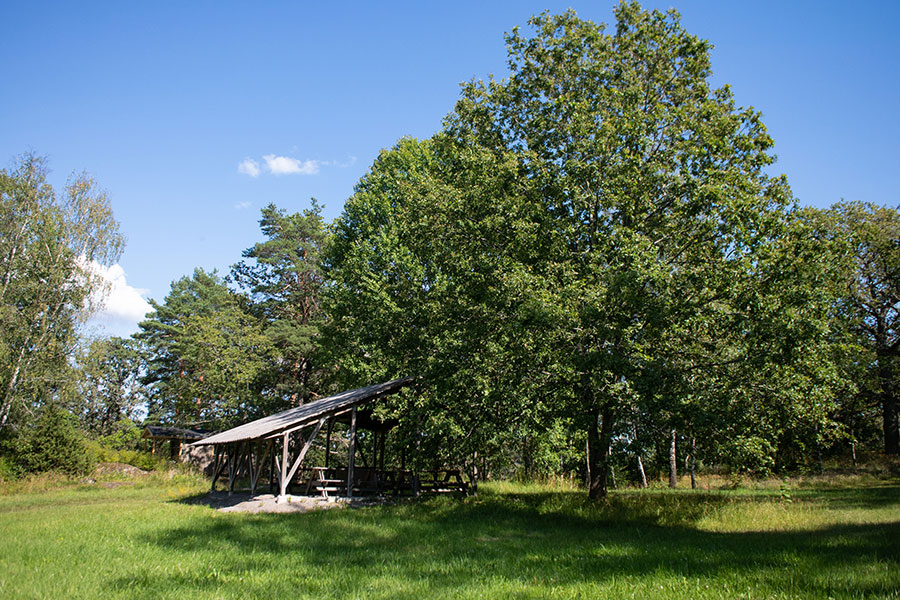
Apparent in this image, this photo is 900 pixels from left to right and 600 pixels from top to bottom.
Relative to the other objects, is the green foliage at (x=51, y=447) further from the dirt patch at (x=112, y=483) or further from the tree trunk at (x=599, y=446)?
the tree trunk at (x=599, y=446)

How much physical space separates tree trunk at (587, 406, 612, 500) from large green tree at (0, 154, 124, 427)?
26.2 meters

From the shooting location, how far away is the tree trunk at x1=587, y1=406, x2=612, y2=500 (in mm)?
12422

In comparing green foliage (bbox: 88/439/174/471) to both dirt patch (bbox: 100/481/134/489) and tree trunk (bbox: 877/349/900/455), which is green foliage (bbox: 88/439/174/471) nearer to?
dirt patch (bbox: 100/481/134/489)

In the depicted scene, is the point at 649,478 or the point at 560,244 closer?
the point at 560,244

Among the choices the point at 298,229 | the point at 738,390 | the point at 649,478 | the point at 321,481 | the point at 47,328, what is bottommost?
the point at 649,478

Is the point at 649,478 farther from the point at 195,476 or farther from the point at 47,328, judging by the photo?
the point at 47,328

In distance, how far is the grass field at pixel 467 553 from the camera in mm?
5867

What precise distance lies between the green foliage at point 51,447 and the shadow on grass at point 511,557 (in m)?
20.1

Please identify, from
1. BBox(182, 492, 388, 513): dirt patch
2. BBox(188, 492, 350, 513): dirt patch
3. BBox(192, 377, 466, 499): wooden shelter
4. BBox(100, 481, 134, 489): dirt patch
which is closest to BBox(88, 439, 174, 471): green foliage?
BBox(100, 481, 134, 489): dirt patch

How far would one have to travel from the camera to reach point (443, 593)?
589 cm

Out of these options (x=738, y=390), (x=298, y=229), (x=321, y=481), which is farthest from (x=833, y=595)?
(x=298, y=229)

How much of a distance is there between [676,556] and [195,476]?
30089 millimetres

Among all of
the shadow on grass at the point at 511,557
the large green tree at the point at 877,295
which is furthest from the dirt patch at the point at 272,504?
the large green tree at the point at 877,295

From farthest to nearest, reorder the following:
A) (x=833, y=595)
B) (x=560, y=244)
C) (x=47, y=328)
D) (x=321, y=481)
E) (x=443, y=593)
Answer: (x=47, y=328), (x=321, y=481), (x=560, y=244), (x=443, y=593), (x=833, y=595)
